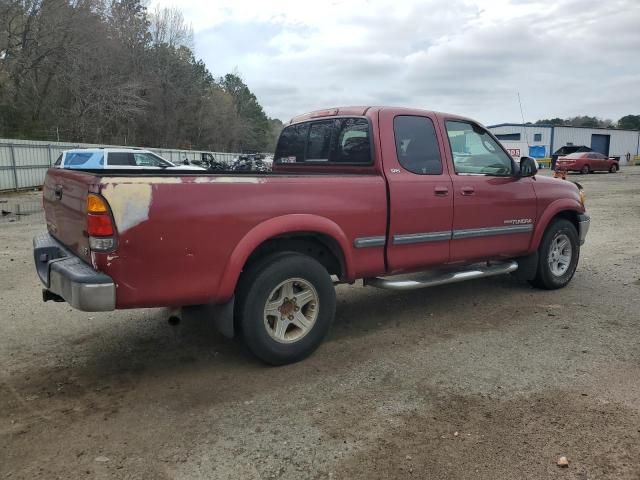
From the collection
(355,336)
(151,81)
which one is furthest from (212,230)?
(151,81)

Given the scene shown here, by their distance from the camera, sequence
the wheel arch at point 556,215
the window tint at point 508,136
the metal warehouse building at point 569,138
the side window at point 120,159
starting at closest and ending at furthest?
the wheel arch at point 556,215 → the side window at point 120,159 → the window tint at point 508,136 → the metal warehouse building at point 569,138

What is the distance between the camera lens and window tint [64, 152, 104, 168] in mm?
16938

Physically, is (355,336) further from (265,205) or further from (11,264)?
(11,264)

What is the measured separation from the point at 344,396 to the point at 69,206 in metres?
2.34

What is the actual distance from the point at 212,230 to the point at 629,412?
293cm

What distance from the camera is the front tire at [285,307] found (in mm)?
3768

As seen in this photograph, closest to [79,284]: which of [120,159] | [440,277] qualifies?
[440,277]

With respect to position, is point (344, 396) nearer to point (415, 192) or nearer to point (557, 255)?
point (415, 192)

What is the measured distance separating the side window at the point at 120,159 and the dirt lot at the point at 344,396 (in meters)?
12.5

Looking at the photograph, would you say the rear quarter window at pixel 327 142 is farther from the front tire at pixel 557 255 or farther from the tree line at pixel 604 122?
the tree line at pixel 604 122

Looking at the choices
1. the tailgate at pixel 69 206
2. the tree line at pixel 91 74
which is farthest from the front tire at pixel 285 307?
the tree line at pixel 91 74

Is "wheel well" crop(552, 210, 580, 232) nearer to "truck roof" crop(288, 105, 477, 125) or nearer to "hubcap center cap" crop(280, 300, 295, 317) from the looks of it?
"truck roof" crop(288, 105, 477, 125)

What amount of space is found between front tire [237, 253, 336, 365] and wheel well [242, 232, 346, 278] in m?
0.12

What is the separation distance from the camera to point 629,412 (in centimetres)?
328
